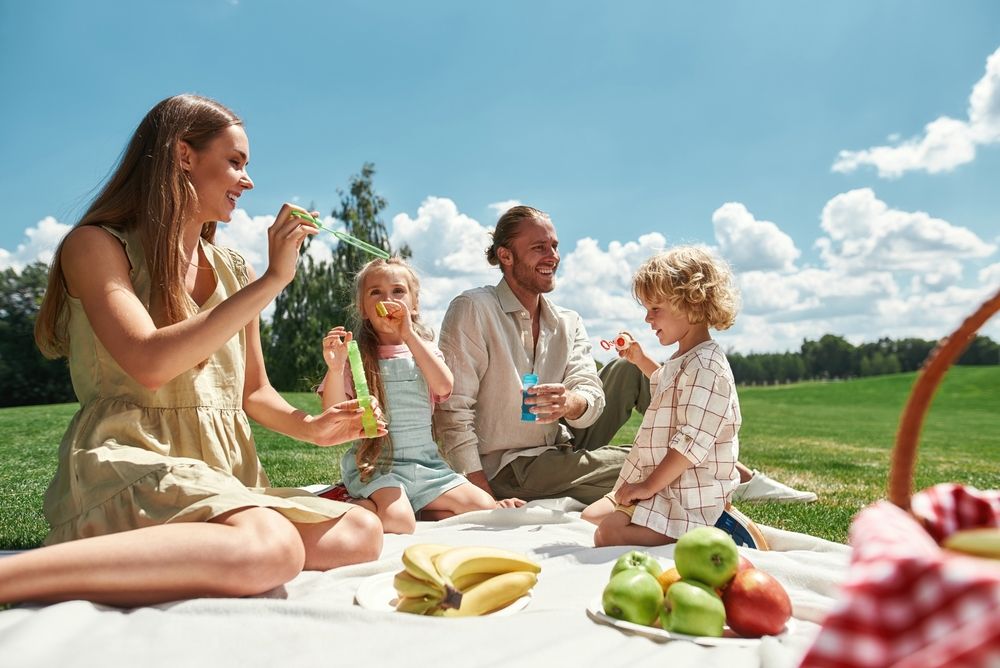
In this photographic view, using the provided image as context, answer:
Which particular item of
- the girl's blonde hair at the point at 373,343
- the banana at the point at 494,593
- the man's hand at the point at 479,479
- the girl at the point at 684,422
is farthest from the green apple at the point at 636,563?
the man's hand at the point at 479,479

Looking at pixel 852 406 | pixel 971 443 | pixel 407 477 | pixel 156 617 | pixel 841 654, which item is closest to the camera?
pixel 841 654

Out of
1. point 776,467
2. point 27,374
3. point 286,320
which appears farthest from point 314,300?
point 776,467

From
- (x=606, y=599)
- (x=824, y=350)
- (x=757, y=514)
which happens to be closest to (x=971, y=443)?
(x=757, y=514)

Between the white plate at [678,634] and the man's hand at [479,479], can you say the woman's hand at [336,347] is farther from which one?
the white plate at [678,634]

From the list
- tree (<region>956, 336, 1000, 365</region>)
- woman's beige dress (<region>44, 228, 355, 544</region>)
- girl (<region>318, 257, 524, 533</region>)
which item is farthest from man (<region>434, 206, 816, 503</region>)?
tree (<region>956, 336, 1000, 365</region>)

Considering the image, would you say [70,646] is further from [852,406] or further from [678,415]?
[852,406]

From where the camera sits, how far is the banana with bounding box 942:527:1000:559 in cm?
92

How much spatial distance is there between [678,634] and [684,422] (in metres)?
1.32

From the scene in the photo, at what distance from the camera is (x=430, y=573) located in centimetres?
222

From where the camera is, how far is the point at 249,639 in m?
1.95

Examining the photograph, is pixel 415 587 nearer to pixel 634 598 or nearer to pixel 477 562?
pixel 477 562

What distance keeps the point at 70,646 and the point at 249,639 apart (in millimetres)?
418

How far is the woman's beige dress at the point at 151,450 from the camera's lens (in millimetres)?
2398

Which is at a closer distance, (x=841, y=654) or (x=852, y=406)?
(x=841, y=654)
